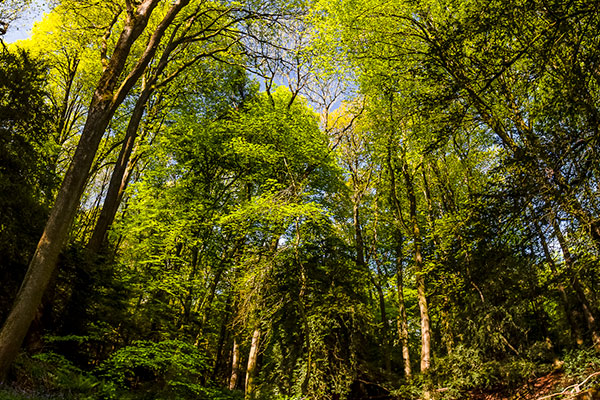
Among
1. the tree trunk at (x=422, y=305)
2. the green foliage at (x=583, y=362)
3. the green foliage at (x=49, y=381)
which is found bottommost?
the green foliage at (x=49, y=381)

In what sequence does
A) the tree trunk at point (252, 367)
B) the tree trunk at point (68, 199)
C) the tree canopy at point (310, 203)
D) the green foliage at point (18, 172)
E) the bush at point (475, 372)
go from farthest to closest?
the tree trunk at point (252, 367) < the bush at point (475, 372) < the green foliage at point (18, 172) < the tree trunk at point (68, 199) < the tree canopy at point (310, 203)

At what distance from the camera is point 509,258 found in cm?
442

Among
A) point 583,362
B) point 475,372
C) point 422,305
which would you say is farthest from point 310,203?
point 583,362

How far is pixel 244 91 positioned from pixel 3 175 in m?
11.7

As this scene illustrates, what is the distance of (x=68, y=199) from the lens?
19.0ft

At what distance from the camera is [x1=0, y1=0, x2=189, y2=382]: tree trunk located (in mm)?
5074

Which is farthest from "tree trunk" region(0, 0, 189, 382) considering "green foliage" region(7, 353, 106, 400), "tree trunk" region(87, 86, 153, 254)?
"tree trunk" region(87, 86, 153, 254)

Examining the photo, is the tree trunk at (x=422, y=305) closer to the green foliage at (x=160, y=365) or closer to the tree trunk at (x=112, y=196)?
the green foliage at (x=160, y=365)

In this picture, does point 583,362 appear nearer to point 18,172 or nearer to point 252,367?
point 252,367

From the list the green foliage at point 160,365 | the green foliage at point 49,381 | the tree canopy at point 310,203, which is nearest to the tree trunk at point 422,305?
the tree canopy at point 310,203

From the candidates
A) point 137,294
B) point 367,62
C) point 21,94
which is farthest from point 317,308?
point 21,94

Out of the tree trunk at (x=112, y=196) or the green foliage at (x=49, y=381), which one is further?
the tree trunk at (x=112, y=196)

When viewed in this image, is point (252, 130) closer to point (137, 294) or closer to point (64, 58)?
point (137, 294)

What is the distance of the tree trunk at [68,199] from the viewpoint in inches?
200
